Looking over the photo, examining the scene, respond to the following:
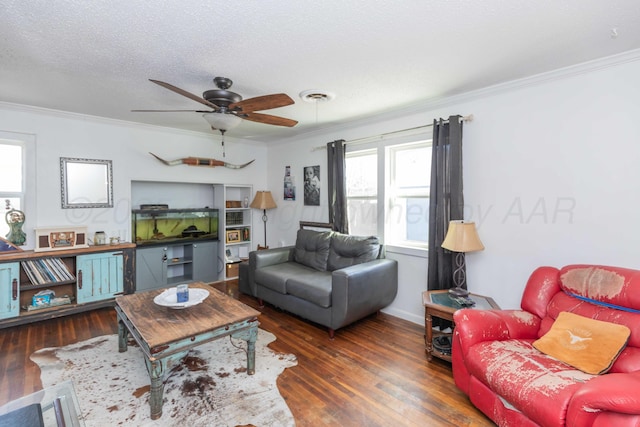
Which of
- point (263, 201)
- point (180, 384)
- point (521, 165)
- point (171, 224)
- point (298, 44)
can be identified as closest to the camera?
point (298, 44)

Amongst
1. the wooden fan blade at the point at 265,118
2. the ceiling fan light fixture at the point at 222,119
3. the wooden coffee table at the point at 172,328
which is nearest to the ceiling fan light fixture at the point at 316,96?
the wooden fan blade at the point at 265,118

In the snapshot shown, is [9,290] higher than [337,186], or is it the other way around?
[337,186]

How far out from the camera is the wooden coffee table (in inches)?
73.7

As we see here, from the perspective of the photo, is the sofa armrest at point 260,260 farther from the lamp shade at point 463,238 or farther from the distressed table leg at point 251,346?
the lamp shade at point 463,238

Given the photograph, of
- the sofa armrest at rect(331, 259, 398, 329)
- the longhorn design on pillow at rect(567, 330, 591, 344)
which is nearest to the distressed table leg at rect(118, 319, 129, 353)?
the sofa armrest at rect(331, 259, 398, 329)

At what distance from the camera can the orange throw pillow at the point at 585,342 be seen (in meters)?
1.66

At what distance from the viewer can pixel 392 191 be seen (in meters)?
3.70

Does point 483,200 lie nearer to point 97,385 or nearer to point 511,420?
point 511,420

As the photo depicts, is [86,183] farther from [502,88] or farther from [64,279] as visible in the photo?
[502,88]

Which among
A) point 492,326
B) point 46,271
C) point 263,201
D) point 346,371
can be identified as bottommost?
point 346,371

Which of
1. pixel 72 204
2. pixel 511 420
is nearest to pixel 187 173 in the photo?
pixel 72 204

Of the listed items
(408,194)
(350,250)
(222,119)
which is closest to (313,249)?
(350,250)

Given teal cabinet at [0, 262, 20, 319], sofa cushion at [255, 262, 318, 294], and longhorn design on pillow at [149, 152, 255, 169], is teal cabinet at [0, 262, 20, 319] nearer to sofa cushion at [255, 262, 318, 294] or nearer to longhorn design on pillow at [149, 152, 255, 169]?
longhorn design on pillow at [149, 152, 255, 169]

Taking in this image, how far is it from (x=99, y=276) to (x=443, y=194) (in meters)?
4.11
